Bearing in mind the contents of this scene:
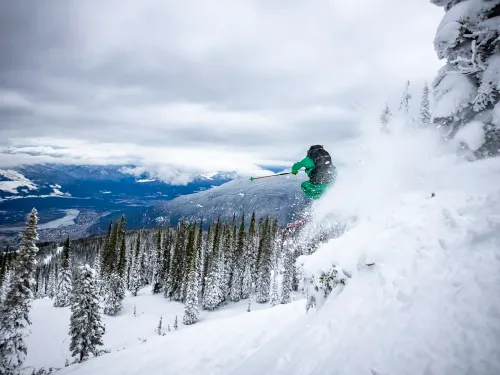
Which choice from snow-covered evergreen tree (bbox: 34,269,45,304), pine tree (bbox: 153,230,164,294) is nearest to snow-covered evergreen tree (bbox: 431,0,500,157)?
pine tree (bbox: 153,230,164,294)

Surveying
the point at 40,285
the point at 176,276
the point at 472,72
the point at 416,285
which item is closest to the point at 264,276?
the point at 176,276

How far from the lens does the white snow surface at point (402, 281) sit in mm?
5098

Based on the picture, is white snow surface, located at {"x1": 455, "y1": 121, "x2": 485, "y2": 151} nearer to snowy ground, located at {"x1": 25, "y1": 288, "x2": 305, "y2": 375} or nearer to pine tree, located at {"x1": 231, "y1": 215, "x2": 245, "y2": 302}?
snowy ground, located at {"x1": 25, "y1": 288, "x2": 305, "y2": 375}

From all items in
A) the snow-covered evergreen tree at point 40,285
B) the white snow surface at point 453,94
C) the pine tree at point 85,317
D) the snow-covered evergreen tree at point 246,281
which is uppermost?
the white snow surface at point 453,94

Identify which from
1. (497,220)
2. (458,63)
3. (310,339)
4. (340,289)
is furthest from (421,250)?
(458,63)

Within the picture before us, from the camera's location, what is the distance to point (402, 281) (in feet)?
21.6

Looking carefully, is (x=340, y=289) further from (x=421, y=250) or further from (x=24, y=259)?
(x=24, y=259)

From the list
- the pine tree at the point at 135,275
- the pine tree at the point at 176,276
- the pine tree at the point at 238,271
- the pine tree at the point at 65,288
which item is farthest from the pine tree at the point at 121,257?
the pine tree at the point at 238,271

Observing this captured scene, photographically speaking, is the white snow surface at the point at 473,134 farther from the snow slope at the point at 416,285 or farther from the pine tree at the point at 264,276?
the pine tree at the point at 264,276

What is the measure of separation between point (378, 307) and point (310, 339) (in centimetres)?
211

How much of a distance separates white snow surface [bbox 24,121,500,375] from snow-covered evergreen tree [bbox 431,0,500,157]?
38.3 inches

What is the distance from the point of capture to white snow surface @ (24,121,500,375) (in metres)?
5.10

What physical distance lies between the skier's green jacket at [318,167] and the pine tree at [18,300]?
68.8 ft

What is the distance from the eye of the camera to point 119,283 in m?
53.9
